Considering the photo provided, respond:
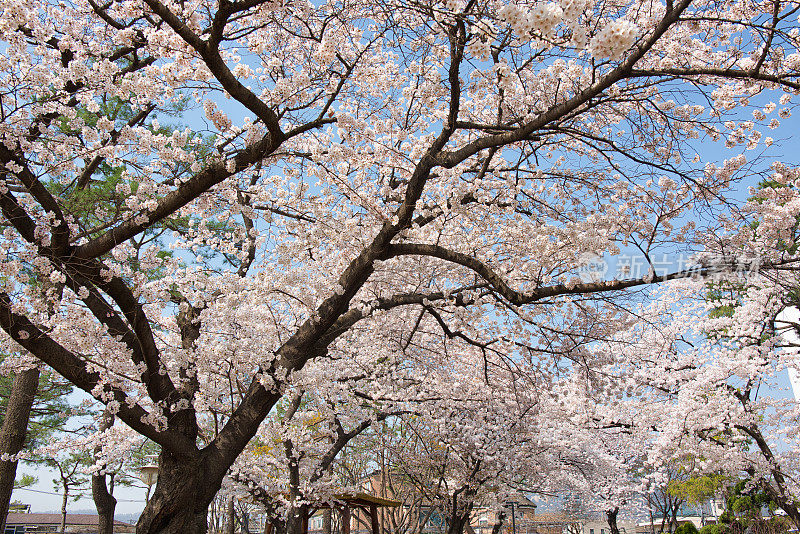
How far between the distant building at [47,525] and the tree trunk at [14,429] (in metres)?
15.1

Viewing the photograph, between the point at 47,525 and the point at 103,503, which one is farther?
the point at 47,525

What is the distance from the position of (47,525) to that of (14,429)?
31.8 m

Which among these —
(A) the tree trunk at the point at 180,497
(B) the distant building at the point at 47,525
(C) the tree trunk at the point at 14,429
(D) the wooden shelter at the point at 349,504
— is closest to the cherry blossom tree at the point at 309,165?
(A) the tree trunk at the point at 180,497

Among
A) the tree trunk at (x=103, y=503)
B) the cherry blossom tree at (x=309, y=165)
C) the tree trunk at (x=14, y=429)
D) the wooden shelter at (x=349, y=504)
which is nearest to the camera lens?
the cherry blossom tree at (x=309, y=165)

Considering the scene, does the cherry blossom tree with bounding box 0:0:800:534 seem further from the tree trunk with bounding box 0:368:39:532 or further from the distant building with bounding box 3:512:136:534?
the distant building with bounding box 3:512:136:534

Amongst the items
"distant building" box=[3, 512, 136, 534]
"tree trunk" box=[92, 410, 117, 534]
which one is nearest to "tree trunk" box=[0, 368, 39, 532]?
"tree trunk" box=[92, 410, 117, 534]

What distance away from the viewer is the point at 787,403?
10.3m

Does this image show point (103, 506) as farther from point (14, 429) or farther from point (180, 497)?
point (180, 497)

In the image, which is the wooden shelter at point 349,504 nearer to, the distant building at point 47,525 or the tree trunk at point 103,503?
the tree trunk at point 103,503

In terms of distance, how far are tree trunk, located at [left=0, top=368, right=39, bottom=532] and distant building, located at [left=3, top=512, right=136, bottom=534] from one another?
15066mm

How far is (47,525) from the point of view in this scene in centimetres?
2912

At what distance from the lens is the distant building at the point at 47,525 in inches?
900

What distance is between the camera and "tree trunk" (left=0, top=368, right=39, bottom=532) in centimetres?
598

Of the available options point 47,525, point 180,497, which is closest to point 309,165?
point 180,497
